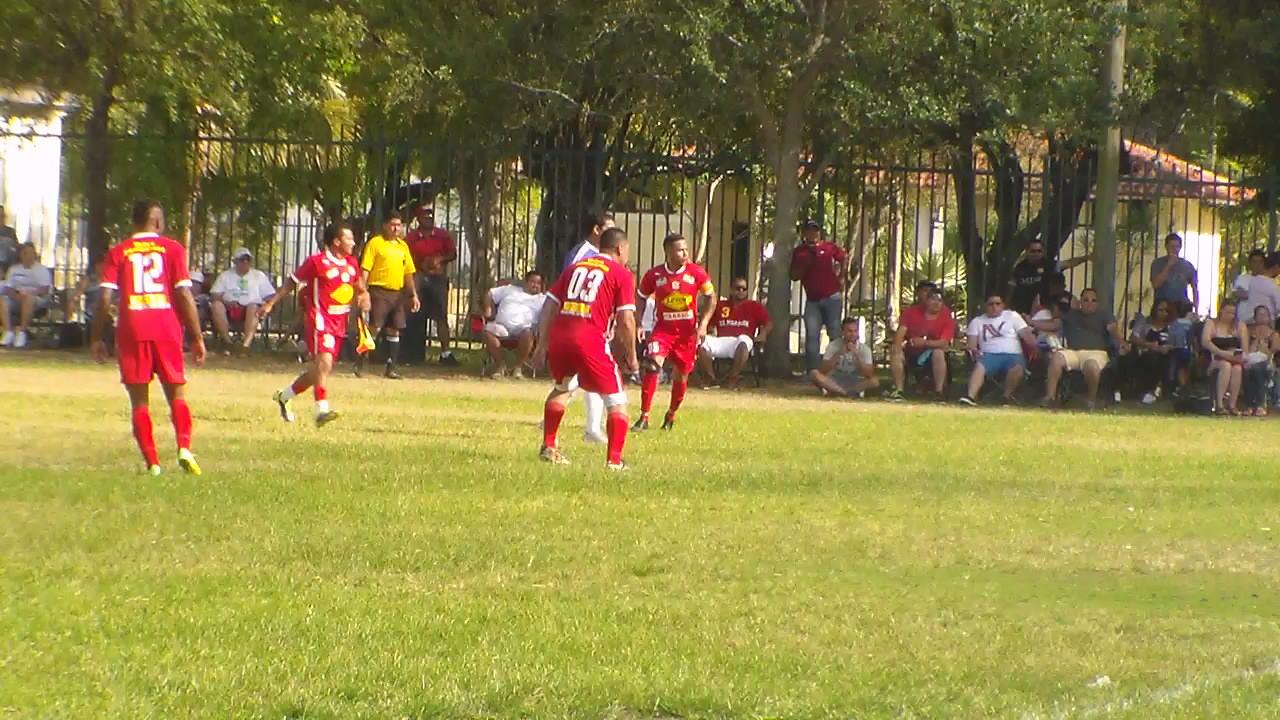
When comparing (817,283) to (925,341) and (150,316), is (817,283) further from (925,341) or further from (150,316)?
(150,316)

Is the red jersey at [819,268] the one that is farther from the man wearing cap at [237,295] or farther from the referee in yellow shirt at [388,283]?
the man wearing cap at [237,295]

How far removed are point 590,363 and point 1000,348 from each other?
34.5 feet

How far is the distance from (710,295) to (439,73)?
8793 millimetres

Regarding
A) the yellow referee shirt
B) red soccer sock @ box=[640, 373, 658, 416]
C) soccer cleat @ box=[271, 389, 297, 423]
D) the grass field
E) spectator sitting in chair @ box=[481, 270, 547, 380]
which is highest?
the yellow referee shirt

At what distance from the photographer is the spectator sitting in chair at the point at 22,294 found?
25734 mm

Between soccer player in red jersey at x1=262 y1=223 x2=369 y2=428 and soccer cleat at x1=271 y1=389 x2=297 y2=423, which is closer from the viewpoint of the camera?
soccer player in red jersey at x1=262 y1=223 x2=369 y2=428

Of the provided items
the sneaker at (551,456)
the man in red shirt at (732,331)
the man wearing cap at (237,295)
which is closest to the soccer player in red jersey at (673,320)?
the sneaker at (551,456)

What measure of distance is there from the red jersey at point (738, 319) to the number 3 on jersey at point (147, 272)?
12.1m

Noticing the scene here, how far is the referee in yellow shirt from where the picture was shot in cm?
2347

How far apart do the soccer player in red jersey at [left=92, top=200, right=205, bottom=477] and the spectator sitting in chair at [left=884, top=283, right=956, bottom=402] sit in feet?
39.8

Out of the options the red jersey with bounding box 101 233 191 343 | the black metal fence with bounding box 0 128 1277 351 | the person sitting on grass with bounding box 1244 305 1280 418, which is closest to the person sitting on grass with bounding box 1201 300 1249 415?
the person sitting on grass with bounding box 1244 305 1280 418

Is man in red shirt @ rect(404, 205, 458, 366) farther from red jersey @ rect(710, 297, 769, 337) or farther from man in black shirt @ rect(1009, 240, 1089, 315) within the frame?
man in black shirt @ rect(1009, 240, 1089, 315)

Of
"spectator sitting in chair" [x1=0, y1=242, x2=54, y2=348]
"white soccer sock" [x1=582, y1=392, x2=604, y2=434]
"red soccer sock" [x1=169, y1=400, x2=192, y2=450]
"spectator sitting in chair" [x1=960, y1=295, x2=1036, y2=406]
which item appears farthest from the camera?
"spectator sitting in chair" [x1=0, y1=242, x2=54, y2=348]

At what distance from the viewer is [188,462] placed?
1268 cm
